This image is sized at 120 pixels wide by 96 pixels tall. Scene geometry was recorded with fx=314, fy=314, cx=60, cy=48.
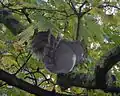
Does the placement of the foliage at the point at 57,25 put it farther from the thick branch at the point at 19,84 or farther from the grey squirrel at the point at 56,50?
the thick branch at the point at 19,84

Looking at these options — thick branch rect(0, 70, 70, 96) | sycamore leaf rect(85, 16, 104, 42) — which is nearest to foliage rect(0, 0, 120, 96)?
sycamore leaf rect(85, 16, 104, 42)

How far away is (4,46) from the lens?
1.92 m

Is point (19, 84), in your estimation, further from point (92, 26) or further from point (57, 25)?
point (92, 26)

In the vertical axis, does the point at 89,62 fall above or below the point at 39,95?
above

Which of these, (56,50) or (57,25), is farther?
(57,25)

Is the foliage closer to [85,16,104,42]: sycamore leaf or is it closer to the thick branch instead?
[85,16,104,42]: sycamore leaf

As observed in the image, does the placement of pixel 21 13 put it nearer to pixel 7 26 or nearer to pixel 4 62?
pixel 7 26

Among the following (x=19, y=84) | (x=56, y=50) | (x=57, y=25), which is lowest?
(x=19, y=84)

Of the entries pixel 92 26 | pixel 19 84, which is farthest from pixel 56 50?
pixel 19 84

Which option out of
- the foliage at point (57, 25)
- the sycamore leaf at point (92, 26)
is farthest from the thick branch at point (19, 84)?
the sycamore leaf at point (92, 26)

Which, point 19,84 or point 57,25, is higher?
point 57,25

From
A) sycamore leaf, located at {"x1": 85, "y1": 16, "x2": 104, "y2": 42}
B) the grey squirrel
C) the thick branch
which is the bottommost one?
the thick branch

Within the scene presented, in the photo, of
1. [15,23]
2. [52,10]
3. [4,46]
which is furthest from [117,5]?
[4,46]

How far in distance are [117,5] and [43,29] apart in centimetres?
76
